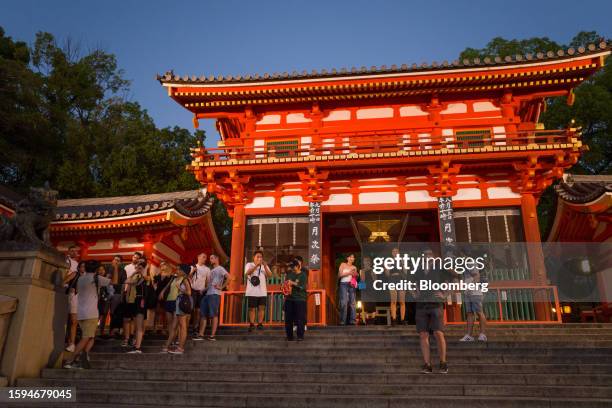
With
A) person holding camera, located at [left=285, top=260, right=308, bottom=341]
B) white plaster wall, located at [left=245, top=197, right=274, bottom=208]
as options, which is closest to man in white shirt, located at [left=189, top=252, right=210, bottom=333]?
person holding camera, located at [left=285, top=260, right=308, bottom=341]

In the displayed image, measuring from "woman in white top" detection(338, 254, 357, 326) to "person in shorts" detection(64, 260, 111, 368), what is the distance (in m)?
5.80

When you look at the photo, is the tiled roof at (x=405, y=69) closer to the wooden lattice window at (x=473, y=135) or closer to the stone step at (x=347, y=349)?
the wooden lattice window at (x=473, y=135)

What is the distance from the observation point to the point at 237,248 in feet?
46.6

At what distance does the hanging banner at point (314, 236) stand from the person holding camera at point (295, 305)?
4434mm

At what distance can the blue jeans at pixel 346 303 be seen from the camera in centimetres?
1160

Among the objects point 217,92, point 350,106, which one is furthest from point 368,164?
point 217,92

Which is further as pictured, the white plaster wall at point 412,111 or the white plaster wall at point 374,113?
the white plaster wall at point 374,113

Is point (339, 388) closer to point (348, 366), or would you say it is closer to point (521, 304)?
point (348, 366)

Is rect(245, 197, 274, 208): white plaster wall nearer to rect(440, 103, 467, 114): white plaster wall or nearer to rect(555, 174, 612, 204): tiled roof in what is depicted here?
rect(440, 103, 467, 114): white plaster wall

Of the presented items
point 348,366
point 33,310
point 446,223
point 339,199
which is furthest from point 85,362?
point 446,223

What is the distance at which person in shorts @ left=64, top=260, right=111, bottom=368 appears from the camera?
7.51m

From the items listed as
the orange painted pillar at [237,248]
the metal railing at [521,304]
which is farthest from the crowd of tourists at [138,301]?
the metal railing at [521,304]

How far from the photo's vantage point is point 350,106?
1588 cm

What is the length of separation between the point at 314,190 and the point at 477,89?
603cm
